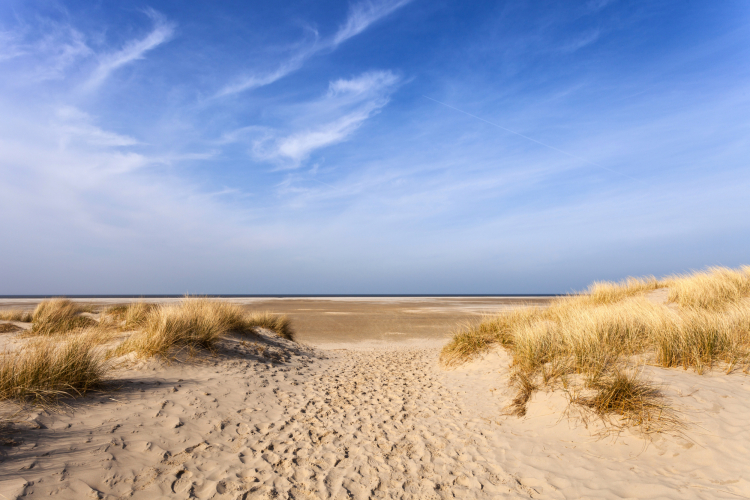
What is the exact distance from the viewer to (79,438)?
153 inches

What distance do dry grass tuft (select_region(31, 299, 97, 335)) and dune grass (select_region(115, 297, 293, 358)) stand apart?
90.5 inches

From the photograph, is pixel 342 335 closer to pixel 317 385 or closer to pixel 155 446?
pixel 317 385

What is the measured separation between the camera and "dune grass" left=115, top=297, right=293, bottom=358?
7145 mm

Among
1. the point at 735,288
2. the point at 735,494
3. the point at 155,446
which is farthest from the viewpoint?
the point at 735,288

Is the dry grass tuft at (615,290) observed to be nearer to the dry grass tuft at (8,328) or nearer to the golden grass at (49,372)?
the golden grass at (49,372)

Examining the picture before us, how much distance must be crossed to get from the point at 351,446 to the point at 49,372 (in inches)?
164

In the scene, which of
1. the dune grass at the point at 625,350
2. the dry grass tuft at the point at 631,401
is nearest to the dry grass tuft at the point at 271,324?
the dune grass at the point at 625,350

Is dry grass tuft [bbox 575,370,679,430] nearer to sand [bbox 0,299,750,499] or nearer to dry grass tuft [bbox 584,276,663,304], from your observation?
sand [bbox 0,299,750,499]

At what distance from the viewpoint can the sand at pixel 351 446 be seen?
3.65 metres

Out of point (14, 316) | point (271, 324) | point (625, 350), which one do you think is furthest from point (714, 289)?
point (14, 316)

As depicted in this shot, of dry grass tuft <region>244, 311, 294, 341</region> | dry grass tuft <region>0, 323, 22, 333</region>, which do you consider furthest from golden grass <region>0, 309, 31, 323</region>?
dry grass tuft <region>244, 311, 294, 341</region>

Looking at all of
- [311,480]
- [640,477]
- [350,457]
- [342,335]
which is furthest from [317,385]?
[342,335]

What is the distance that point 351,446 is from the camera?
16.2 feet

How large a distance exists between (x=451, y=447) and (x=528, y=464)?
3.32 ft
